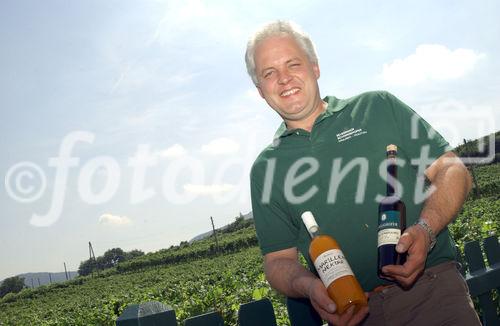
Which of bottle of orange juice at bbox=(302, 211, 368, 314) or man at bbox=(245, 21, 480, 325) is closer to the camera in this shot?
bottle of orange juice at bbox=(302, 211, 368, 314)

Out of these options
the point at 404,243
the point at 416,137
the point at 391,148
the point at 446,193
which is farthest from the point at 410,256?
the point at 416,137

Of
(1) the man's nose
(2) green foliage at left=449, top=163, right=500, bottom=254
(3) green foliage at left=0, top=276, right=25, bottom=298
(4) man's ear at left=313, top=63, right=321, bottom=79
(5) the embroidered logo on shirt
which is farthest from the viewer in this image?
(3) green foliage at left=0, top=276, right=25, bottom=298

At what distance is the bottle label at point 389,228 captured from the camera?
2.01 meters

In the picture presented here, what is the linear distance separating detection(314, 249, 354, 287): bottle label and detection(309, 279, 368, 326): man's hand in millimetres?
40

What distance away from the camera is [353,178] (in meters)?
2.30

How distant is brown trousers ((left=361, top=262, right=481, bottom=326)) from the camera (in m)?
2.19

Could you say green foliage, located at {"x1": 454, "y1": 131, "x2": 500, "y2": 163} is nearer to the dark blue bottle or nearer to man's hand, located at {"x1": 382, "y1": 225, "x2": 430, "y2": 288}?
the dark blue bottle

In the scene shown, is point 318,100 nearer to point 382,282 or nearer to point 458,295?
point 382,282

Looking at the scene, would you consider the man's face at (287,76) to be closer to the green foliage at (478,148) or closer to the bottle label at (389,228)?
the bottle label at (389,228)

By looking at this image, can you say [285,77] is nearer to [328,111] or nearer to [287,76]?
[287,76]

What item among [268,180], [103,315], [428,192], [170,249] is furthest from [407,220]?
[170,249]

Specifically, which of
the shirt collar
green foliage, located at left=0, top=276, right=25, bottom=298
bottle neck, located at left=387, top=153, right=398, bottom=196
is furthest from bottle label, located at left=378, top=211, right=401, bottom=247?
green foliage, located at left=0, top=276, right=25, bottom=298

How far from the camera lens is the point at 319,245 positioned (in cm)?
219

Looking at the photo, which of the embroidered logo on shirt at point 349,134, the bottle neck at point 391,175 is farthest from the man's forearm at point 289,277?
the embroidered logo on shirt at point 349,134
